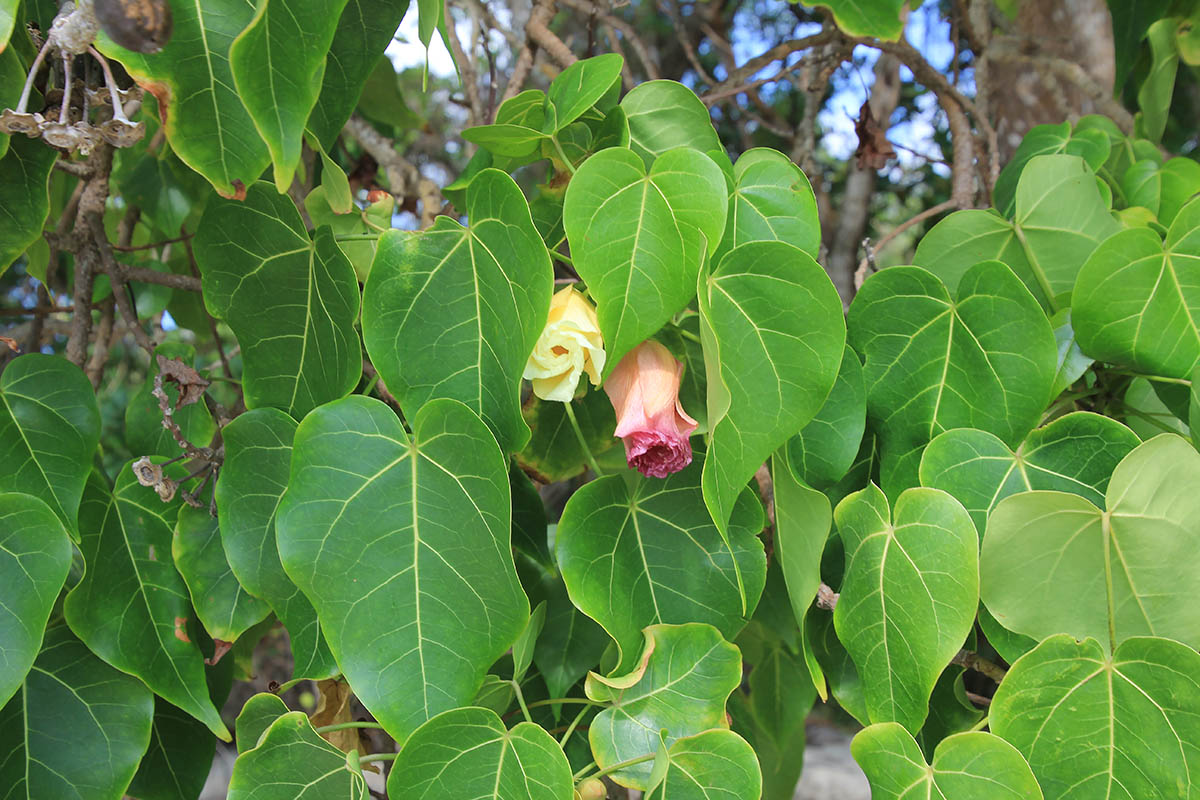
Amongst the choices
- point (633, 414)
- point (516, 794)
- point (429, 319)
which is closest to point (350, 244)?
point (429, 319)

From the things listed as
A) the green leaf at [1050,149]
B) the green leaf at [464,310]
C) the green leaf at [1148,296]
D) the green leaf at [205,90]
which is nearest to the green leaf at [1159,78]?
the green leaf at [1050,149]

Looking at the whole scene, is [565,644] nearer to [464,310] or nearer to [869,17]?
[464,310]

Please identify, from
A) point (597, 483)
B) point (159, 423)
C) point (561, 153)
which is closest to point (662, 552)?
point (597, 483)

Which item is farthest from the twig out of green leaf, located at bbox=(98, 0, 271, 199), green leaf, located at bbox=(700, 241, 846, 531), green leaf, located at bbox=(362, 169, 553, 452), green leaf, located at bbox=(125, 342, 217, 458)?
green leaf, located at bbox=(125, 342, 217, 458)

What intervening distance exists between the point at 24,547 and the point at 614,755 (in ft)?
1.30

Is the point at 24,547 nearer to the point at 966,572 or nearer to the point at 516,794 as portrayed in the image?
the point at 516,794

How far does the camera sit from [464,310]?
1.78 feet

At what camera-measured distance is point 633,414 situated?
1.75 feet

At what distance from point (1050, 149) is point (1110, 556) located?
0.52m

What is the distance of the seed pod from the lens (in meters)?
0.44

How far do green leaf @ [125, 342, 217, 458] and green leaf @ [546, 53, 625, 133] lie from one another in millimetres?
419

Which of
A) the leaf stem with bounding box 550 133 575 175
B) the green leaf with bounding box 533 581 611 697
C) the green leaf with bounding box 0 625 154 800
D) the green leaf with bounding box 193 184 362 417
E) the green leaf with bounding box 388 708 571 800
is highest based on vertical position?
the leaf stem with bounding box 550 133 575 175

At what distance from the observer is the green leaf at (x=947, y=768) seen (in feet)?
1.57

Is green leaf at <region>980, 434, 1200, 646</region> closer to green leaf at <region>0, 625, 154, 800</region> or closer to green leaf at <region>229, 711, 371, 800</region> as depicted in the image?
green leaf at <region>229, 711, 371, 800</region>
